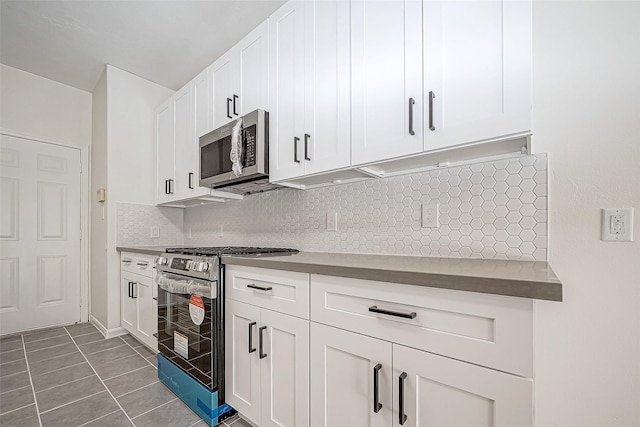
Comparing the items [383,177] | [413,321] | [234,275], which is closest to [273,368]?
[234,275]

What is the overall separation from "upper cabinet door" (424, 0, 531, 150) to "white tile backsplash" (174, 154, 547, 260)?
0.33 m

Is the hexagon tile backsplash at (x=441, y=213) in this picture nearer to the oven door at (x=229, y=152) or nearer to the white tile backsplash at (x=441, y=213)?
the white tile backsplash at (x=441, y=213)

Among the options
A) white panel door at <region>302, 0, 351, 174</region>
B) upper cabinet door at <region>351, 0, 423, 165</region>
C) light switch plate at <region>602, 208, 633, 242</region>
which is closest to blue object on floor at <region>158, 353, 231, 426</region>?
white panel door at <region>302, 0, 351, 174</region>

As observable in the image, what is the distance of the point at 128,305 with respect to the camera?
274cm

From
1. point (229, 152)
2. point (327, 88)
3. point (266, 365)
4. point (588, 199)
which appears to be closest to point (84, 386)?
point (266, 365)

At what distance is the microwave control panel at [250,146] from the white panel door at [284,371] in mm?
965

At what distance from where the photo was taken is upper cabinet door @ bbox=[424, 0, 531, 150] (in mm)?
1001

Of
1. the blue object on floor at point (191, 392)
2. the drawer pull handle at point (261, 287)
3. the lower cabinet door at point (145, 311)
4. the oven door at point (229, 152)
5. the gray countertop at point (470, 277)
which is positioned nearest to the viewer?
the gray countertop at point (470, 277)

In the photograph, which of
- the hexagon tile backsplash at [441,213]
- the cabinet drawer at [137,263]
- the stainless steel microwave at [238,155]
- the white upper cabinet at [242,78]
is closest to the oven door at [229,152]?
the stainless steel microwave at [238,155]

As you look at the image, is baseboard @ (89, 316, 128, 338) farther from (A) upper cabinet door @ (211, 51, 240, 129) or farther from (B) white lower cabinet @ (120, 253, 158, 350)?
(A) upper cabinet door @ (211, 51, 240, 129)

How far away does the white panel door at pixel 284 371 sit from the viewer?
48.5 inches

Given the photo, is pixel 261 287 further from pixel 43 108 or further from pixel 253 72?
pixel 43 108

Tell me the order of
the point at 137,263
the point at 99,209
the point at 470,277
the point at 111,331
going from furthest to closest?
the point at 99,209 → the point at 111,331 → the point at 137,263 → the point at 470,277

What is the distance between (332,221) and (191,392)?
50.8 inches
